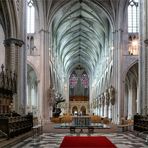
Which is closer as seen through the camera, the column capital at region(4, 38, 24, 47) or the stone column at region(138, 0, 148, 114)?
the column capital at region(4, 38, 24, 47)

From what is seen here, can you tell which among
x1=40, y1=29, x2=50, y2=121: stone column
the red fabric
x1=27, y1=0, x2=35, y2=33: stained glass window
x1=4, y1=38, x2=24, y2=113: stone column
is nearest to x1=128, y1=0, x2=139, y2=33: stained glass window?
x1=40, y1=29, x2=50, y2=121: stone column

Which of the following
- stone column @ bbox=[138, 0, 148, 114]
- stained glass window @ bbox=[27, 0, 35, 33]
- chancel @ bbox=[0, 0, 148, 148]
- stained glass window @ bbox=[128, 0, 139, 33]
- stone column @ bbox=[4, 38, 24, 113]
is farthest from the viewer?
stained glass window @ bbox=[27, 0, 35, 33]

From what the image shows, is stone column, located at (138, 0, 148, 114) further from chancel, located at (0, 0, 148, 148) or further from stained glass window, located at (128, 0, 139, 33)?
stained glass window, located at (128, 0, 139, 33)

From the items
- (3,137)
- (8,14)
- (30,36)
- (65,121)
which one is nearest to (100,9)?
(30,36)

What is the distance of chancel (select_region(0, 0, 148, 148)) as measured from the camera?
2038cm

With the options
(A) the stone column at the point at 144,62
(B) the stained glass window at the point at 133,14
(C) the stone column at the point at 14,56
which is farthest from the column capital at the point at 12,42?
(B) the stained glass window at the point at 133,14

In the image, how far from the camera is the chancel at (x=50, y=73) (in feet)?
66.8

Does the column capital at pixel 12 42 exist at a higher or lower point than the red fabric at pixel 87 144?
higher

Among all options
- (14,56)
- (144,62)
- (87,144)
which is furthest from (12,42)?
(87,144)

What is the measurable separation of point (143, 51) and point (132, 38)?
39.9 ft

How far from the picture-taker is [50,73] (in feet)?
143

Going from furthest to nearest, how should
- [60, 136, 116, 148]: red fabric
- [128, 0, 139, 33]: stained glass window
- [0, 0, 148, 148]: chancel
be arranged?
1. [128, 0, 139, 33]: stained glass window
2. [0, 0, 148, 148]: chancel
3. [60, 136, 116, 148]: red fabric

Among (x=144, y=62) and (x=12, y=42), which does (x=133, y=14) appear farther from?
(x=12, y=42)

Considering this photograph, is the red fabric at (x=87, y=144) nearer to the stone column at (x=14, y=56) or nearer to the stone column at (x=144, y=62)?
the stone column at (x=14, y=56)
